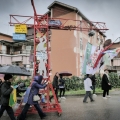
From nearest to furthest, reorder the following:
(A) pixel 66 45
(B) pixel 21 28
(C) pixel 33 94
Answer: (C) pixel 33 94 → (B) pixel 21 28 → (A) pixel 66 45

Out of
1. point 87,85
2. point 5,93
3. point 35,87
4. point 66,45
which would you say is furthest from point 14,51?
point 5,93

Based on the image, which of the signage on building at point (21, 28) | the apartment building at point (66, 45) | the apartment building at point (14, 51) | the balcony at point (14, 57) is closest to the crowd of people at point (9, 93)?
the signage on building at point (21, 28)

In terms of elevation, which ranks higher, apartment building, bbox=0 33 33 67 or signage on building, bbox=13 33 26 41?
apartment building, bbox=0 33 33 67

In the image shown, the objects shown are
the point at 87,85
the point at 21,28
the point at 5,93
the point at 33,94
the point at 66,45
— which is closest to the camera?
the point at 5,93

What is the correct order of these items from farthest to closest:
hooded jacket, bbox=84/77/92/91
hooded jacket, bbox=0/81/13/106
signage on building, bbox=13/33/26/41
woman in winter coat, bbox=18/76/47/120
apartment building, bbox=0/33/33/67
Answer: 1. apartment building, bbox=0/33/33/67
2. hooded jacket, bbox=84/77/92/91
3. signage on building, bbox=13/33/26/41
4. woman in winter coat, bbox=18/76/47/120
5. hooded jacket, bbox=0/81/13/106

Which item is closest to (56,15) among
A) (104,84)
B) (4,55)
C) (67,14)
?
(67,14)

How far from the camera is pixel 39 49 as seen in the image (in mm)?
8586

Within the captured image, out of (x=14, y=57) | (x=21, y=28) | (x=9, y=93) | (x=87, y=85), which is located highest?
(x=14, y=57)

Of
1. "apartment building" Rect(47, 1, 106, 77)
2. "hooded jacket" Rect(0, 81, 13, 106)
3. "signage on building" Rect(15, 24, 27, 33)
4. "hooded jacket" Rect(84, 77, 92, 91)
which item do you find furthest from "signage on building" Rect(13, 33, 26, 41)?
"apartment building" Rect(47, 1, 106, 77)

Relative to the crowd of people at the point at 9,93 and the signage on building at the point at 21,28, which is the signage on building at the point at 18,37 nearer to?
the signage on building at the point at 21,28

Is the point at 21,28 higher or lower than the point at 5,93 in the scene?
higher

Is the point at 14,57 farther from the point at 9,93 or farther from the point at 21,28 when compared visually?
the point at 9,93

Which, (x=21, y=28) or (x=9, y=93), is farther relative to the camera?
(x=21, y=28)

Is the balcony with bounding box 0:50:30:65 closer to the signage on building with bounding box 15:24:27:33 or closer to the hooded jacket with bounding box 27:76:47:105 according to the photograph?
the signage on building with bounding box 15:24:27:33
